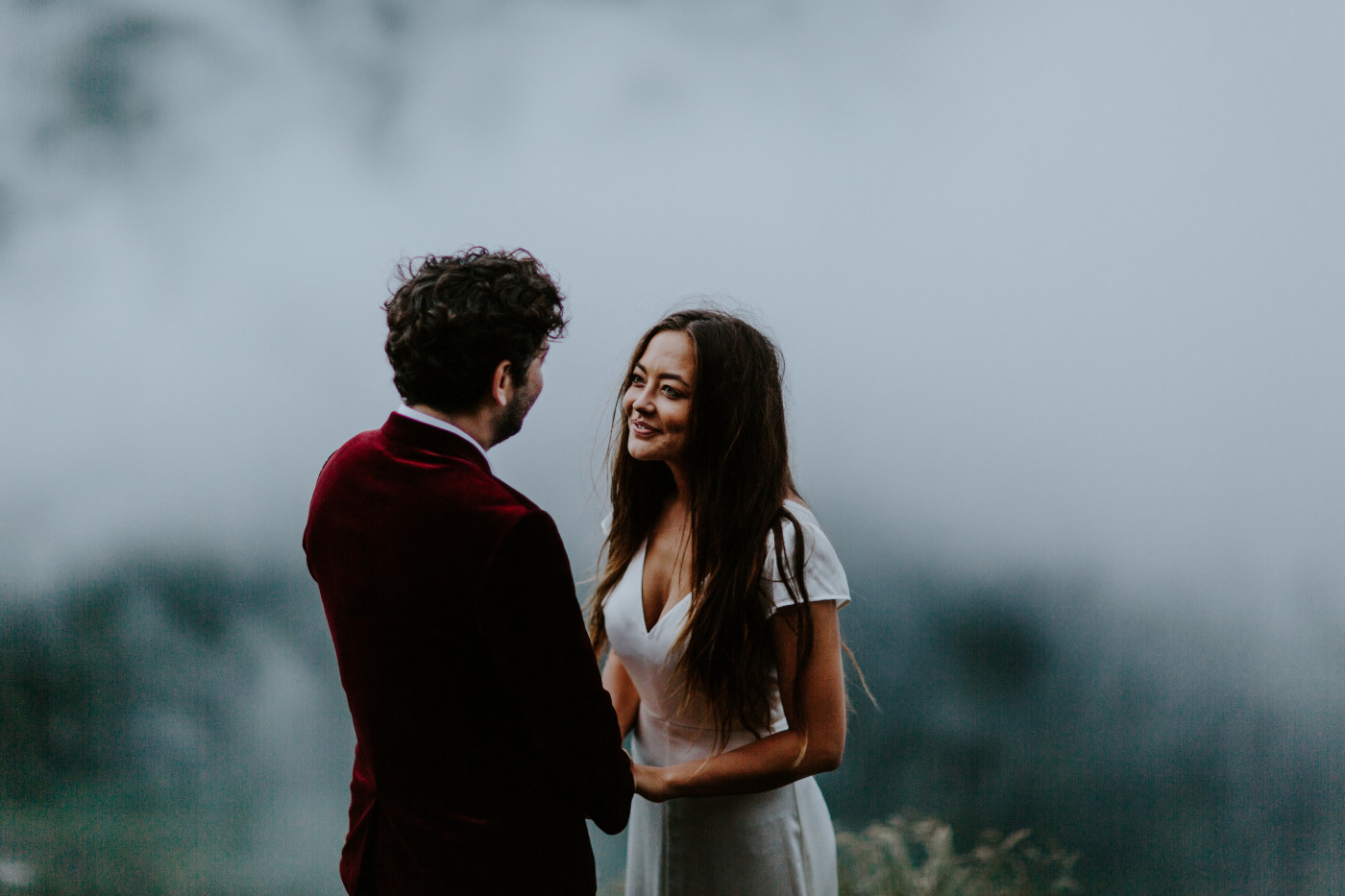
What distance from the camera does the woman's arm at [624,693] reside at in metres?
1.55

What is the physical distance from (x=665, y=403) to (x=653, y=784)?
0.59 m

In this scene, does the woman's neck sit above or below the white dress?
above

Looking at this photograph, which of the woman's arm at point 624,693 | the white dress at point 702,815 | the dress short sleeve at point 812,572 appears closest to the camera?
the dress short sleeve at point 812,572

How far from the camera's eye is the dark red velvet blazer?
3.26 feet

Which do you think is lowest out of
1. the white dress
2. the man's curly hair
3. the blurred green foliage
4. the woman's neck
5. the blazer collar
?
the blurred green foliage

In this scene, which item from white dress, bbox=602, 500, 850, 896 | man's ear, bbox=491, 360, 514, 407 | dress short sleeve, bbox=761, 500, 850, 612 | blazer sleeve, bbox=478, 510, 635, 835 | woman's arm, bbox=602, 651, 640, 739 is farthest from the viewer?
woman's arm, bbox=602, 651, 640, 739

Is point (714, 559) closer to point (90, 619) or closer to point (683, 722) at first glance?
point (683, 722)

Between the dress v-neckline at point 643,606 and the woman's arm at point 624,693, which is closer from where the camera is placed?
the dress v-neckline at point 643,606

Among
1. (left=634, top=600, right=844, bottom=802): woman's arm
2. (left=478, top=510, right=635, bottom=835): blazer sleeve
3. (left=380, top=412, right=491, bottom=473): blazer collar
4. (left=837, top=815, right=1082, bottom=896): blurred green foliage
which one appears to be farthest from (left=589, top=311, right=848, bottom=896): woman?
(left=837, top=815, right=1082, bottom=896): blurred green foliage

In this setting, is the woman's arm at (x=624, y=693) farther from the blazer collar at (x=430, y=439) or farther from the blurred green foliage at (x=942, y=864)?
the blurred green foliage at (x=942, y=864)

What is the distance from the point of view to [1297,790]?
2.17 m

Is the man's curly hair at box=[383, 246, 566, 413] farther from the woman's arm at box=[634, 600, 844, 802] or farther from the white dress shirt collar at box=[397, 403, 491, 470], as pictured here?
the woman's arm at box=[634, 600, 844, 802]

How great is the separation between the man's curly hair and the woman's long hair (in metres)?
0.37

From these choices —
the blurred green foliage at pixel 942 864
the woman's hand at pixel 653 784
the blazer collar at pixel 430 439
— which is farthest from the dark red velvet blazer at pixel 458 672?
the blurred green foliage at pixel 942 864
